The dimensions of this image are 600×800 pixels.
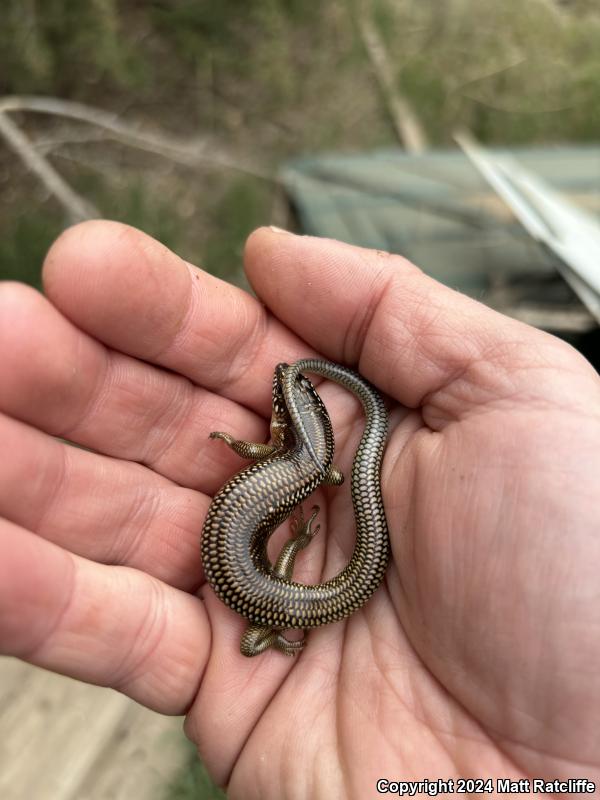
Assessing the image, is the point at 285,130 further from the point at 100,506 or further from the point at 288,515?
the point at 100,506

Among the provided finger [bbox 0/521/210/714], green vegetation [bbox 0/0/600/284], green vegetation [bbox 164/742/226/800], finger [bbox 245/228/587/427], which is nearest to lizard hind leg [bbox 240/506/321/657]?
finger [bbox 0/521/210/714]

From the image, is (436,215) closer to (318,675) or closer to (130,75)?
(130,75)

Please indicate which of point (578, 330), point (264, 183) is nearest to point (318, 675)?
point (578, 330)
